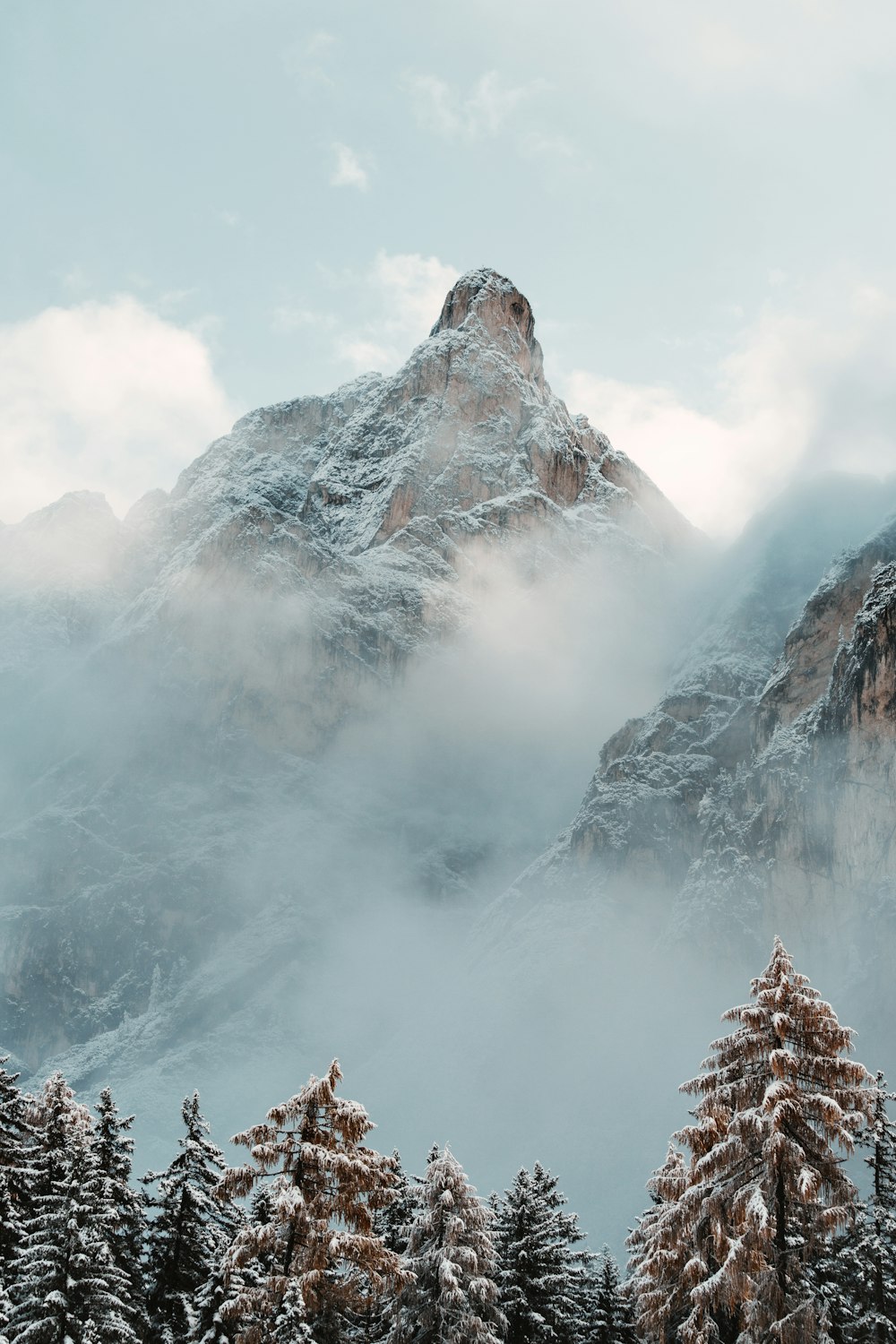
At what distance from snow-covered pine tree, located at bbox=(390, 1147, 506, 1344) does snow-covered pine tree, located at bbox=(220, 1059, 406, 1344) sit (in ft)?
10.2

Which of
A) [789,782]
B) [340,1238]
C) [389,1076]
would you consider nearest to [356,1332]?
[340,1238]

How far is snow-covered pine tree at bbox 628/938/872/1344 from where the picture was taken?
1762cm

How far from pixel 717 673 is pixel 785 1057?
596 feet

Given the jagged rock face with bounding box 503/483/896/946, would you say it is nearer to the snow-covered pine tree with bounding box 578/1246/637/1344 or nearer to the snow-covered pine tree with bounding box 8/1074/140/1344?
the snow-covered pine tree with bounding box 578/1246/637/1344

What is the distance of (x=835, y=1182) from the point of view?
17.7 meters

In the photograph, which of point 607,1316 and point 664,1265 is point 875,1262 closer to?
point 664,1265

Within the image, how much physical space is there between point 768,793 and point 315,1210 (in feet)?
416

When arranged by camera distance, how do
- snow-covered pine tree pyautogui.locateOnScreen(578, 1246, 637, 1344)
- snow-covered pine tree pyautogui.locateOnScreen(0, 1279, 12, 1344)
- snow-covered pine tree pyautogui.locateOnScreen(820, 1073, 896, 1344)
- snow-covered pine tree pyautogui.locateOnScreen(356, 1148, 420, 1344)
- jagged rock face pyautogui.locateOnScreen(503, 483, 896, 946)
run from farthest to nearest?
jagged rock face pyautogui.locateOnScreen(503, 483, 896, 946)
snow-covered pine tree pyautogui.locateOnScreen(578, 1246, 637, 1344)
snow-covered pine tree pyautogui.locateOnScreen(356, 1148, 420, 1344)
snow-covered pine tree pyautogui.locateOnScreen(820, 1073, 896, 1344)
snow-covered pine tree pyautogui.locateOnScreen(0, 1279, 12, 1344)

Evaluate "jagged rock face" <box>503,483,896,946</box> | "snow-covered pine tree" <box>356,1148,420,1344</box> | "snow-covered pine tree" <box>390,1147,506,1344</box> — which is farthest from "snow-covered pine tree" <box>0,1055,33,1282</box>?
"jagged rock face" <box>503,483,896,946</box>

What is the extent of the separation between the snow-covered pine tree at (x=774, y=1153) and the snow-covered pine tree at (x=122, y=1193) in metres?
12.5

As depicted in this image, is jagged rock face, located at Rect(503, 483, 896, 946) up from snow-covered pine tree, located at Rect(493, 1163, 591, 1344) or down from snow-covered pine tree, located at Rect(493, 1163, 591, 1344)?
up

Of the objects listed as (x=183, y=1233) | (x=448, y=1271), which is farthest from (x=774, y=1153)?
(x=183, y=1233)

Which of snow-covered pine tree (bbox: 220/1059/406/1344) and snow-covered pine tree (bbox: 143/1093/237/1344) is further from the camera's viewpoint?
snow-covered pine tree (bbox: 143/1093/237/1344)

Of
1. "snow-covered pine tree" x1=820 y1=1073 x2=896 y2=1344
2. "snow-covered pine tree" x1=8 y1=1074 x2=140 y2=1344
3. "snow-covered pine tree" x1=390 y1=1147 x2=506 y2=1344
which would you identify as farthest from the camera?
"snow-covered pine tree" x1=390 y1=1147 x2=506 y2=1344
